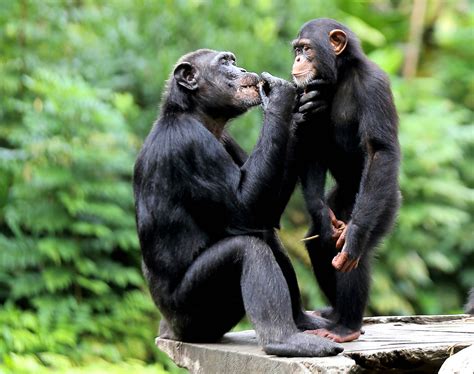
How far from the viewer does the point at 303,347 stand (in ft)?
15.5

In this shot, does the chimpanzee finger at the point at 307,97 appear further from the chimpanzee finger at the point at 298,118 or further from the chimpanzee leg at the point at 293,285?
the chimpanzee leg at the point at 293,285

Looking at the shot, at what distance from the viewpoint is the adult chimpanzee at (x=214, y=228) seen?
190 inches

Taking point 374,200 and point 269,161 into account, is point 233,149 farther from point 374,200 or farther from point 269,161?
point 374,200

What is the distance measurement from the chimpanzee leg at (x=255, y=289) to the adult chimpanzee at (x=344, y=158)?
1.55 ft

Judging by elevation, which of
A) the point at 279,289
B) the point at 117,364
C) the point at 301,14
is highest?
the point at 301,14

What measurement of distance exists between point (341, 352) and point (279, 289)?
50cm

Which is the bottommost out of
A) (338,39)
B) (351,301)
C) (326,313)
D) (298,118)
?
(326,313)

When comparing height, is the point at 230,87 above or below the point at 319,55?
below

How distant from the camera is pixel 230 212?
5117mm

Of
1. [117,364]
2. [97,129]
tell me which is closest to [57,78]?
[97,129]

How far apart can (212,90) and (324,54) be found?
2.55ft

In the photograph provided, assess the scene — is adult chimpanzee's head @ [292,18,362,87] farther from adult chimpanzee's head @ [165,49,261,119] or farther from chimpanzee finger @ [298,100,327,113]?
adult chimpanzee's head @ [165,49,261,119]

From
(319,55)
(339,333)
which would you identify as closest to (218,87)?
(319,55)

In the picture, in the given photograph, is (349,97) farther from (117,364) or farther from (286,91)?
(117,364)
